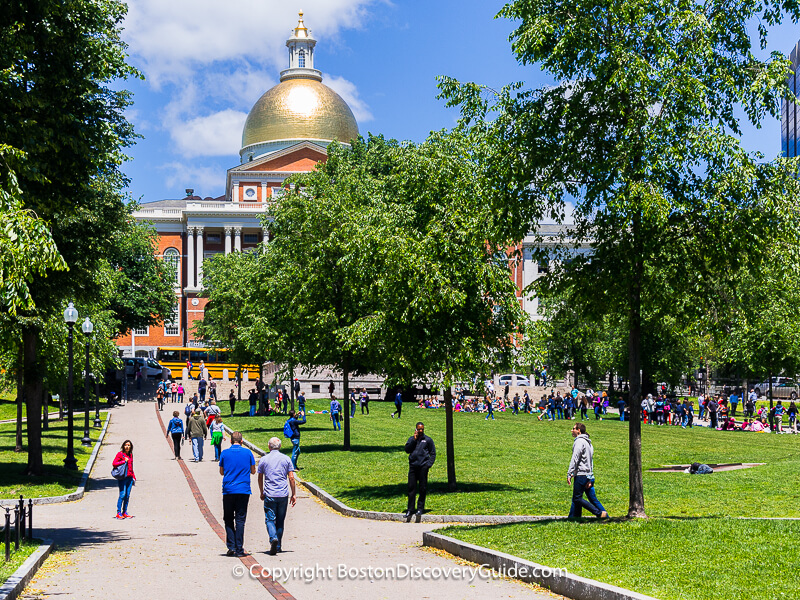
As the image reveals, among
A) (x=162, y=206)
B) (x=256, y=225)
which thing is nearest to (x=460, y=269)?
(x=256, y=225)

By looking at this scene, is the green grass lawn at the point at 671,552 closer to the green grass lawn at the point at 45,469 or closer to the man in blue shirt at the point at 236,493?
the man in blue shirt at the point at 236,493

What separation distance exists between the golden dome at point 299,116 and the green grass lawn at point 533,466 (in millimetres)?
64653

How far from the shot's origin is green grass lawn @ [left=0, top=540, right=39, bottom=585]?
10922mm

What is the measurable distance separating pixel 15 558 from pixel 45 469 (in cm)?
1414

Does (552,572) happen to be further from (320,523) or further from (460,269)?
(460,269)

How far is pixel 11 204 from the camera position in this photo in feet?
33.2

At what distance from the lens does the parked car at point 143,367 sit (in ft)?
244

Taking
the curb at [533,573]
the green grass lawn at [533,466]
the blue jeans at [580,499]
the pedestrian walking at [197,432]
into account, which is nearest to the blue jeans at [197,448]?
the pedestrian walking at [197,432]

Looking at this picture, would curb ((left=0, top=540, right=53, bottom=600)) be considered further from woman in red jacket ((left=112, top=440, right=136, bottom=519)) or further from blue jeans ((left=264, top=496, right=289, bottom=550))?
woman in red jacket ((left=112, top=440, right=136, bottom=519))

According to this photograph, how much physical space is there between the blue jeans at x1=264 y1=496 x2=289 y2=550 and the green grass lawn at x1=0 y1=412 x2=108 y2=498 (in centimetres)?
894

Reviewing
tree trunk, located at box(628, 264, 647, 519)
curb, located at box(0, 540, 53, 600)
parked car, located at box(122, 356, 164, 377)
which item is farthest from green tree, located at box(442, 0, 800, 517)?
parked car, located at box(122, 356, 164, 377)

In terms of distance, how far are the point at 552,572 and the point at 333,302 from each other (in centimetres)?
2154

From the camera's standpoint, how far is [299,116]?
10731 centimetres
